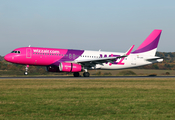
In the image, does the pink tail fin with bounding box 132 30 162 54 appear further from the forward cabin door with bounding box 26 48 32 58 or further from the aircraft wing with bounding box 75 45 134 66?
the forward cabin door with bounding box 26 48 32 58

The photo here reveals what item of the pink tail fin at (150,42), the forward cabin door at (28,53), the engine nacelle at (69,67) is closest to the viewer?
the engine nacelle at (69,67)

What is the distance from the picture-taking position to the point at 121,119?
30.0ft

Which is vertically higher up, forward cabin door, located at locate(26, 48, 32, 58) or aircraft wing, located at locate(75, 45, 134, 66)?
forward cabin door, located at locate(26, 48, 32, 58)

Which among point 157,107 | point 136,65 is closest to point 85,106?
point 157,107

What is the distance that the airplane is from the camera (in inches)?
1368

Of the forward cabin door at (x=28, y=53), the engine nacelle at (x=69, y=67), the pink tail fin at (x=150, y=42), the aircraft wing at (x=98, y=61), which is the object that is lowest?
the engine nacelle at (x=69, y=67)

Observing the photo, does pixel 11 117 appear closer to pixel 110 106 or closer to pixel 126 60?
pixel 110 106

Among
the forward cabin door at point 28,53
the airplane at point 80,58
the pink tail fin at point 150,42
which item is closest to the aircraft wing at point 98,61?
the airplane at point 80,58

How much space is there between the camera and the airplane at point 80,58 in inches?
1368

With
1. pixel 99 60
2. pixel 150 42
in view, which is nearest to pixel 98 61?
pixel 99 60

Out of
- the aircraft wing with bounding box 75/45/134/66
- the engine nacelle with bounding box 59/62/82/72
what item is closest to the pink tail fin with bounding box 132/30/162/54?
the aircraft wing with bounding box 75/45/134/66

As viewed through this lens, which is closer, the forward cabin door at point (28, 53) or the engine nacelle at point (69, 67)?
the engine nacelle at point (69, 67)

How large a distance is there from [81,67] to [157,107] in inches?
980

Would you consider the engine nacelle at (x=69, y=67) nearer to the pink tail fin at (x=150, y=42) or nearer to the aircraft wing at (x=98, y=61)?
the aircraft wing at (x=98, y=61)
